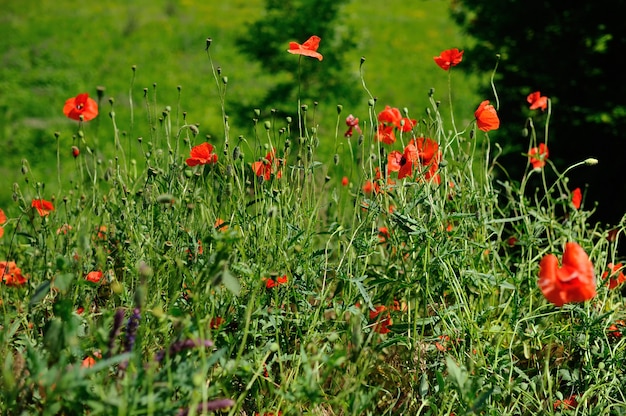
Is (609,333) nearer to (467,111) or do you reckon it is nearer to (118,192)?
(118,192)

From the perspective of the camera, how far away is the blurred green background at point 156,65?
21.6 feet

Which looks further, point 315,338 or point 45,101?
point 45,101

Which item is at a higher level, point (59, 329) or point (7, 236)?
point (59, 329)

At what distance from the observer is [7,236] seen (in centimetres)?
261

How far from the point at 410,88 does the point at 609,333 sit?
7.09 meters

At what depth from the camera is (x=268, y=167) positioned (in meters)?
1.92

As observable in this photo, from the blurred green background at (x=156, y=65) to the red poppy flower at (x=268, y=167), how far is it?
3614 millimetres

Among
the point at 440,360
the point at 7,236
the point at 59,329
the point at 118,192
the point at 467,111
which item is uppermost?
the point at 59,329

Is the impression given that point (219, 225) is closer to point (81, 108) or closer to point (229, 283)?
point (229, 283)

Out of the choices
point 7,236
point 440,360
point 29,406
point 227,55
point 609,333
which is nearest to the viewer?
point 29,406

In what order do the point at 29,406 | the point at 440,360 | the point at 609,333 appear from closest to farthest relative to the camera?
Result: the point at 29,406
the point at 440,360
the point at 609,333

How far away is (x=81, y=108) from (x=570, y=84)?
3008 mm

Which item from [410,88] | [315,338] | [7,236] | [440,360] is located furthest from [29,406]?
[410,88]

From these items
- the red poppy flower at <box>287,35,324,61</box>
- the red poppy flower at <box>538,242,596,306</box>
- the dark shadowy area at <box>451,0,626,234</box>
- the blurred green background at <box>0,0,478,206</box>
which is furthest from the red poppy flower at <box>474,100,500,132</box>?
the blurred green background at <box>0,0,478,206</box>
